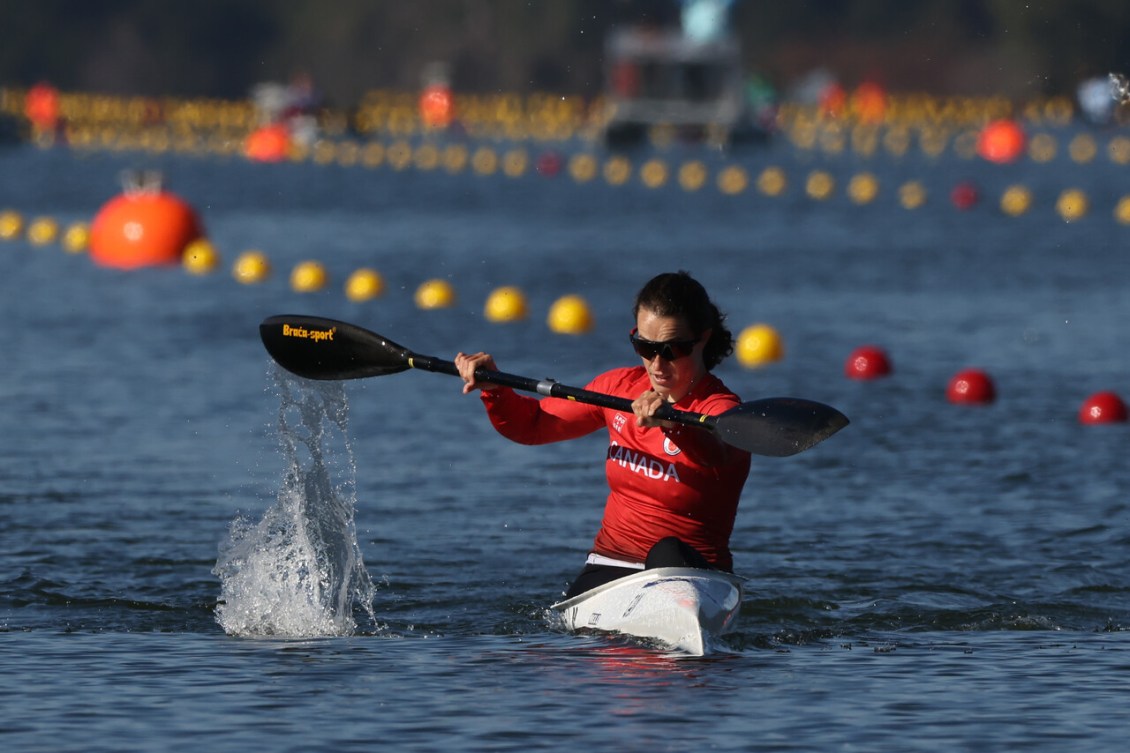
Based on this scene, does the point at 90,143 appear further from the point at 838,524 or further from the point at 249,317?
the point at 838,524

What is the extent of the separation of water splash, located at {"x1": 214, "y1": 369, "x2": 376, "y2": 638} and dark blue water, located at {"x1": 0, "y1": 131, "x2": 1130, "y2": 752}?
0.7 inches

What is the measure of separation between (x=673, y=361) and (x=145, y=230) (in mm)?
18936

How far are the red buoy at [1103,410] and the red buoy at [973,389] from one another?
0.92 m

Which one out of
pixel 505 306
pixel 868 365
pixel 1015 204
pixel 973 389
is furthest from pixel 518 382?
pixel 1015 204

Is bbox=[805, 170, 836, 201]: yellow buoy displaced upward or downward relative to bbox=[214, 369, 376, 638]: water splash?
upward

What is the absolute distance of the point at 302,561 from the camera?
1038cm

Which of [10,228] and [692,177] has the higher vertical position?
[692,177]

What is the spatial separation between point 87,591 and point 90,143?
58524 mm

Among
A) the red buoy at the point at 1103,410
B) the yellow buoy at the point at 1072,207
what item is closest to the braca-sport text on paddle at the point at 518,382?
the red buoy at the point at 1103,410

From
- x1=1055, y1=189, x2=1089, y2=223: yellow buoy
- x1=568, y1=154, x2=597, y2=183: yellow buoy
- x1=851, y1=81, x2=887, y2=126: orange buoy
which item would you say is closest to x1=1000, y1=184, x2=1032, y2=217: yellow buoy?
x1=1055, y1=189, x2=1089, y2=223: yellow buoy

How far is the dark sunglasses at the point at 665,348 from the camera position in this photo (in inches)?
339

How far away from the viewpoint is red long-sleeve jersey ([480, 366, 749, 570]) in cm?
891

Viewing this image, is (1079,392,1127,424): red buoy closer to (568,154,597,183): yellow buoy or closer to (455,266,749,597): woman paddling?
(455,266,749,597): woman paddling

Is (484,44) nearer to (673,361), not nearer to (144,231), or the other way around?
(144,231)
